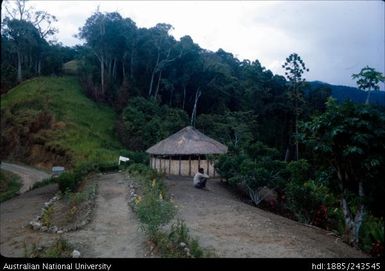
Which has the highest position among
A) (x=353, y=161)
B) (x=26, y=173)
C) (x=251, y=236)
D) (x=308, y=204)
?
(x=353, y=161)

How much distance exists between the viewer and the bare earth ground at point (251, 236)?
7309 millimetres

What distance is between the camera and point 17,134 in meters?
37.1

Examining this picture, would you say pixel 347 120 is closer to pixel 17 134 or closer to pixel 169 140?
pixel 169 140

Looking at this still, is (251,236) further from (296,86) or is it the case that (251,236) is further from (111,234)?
(296,86)

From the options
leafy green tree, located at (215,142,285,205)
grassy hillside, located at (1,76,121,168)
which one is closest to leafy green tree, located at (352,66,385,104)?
leafy green tree, located at (215,142,285,205)

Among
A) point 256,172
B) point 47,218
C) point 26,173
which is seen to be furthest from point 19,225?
point 26,173

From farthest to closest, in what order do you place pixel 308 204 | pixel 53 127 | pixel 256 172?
pixel 53 127 < pixel 256 172 < pixel 308 204

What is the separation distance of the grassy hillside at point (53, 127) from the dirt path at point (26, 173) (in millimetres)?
2471

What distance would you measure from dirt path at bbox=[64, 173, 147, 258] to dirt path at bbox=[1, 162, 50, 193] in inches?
537

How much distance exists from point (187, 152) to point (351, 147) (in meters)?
19.7

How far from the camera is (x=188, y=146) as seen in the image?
27234 mm

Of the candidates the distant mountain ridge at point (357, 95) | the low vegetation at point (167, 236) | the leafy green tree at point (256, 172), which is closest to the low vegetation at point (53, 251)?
the low vegetation at point (167, 236)

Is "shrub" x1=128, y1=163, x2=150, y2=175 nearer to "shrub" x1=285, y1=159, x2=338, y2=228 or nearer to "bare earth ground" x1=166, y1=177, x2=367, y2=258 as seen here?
"bare earth ground" x1=166, y1=177, x2=367, y2=258

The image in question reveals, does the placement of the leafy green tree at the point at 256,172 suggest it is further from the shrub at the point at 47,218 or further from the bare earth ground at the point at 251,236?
the shrub at the point at 47,218
